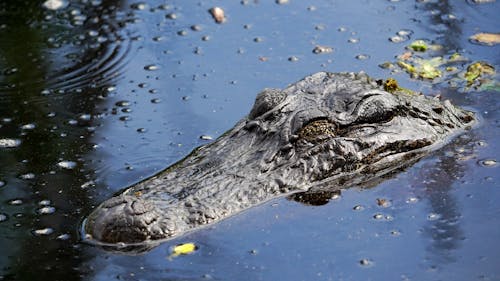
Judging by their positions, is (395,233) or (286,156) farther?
(286,156)

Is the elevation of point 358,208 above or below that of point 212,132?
A: above

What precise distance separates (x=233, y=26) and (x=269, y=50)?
2.53 ft

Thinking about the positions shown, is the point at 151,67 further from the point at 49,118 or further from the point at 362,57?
the point at 362,57

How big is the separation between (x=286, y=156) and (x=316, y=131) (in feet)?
0.90

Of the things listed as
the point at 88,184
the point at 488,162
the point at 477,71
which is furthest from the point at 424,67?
the point at 88,184

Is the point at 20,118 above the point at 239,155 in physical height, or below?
below

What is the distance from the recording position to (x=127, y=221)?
502 centimetres

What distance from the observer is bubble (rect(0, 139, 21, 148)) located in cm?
688

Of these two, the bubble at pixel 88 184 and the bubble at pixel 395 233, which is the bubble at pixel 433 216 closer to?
the bubble at pixel 395 233

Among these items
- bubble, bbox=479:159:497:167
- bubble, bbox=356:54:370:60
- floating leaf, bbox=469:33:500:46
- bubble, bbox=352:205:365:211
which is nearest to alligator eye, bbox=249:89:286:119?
bubble, bbox=352:205:365:211

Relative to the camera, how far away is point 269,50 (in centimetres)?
823

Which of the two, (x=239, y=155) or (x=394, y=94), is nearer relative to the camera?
(x=239, y=155)

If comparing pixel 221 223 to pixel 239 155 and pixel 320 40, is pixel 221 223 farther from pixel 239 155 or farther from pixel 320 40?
pixel 320 40

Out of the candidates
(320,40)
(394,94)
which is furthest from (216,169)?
(320,40)
